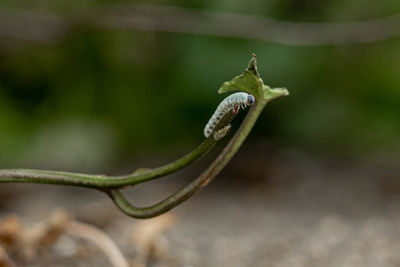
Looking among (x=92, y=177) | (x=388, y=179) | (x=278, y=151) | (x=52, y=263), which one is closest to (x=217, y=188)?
(x=278, y=151)

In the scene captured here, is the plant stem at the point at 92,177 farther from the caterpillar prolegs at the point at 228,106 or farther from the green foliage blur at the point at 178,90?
the green foliage blur at the point at 178,90

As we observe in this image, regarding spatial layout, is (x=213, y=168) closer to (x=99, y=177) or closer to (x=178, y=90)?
(x=99, y=177)

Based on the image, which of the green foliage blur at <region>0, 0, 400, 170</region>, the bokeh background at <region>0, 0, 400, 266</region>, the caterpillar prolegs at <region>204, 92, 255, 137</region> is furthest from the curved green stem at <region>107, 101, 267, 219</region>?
the green foliage blur at <region>0, 0, 400, 170</region>

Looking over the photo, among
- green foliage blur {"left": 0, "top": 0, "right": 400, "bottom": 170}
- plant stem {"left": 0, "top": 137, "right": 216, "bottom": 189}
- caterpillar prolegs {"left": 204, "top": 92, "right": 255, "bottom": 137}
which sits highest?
green foliage blur {"left": 0, "top": 0, "right": 400, "bottom": 170}

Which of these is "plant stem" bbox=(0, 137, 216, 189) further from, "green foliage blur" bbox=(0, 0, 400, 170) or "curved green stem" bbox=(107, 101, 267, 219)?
"green foliage blur" bbox=(0, 0, 400, 170)

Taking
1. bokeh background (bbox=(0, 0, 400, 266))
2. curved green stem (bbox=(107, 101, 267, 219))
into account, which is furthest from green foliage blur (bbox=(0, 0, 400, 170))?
curved green stem (bbox=(107, 101, 267, 219))

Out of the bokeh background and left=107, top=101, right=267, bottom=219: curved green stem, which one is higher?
the bokeh background

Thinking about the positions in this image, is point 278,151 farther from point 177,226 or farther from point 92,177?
point 92,177

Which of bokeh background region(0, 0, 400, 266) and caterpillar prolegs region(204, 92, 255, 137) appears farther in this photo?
bokeh background region(0, 0, 400, 266)
